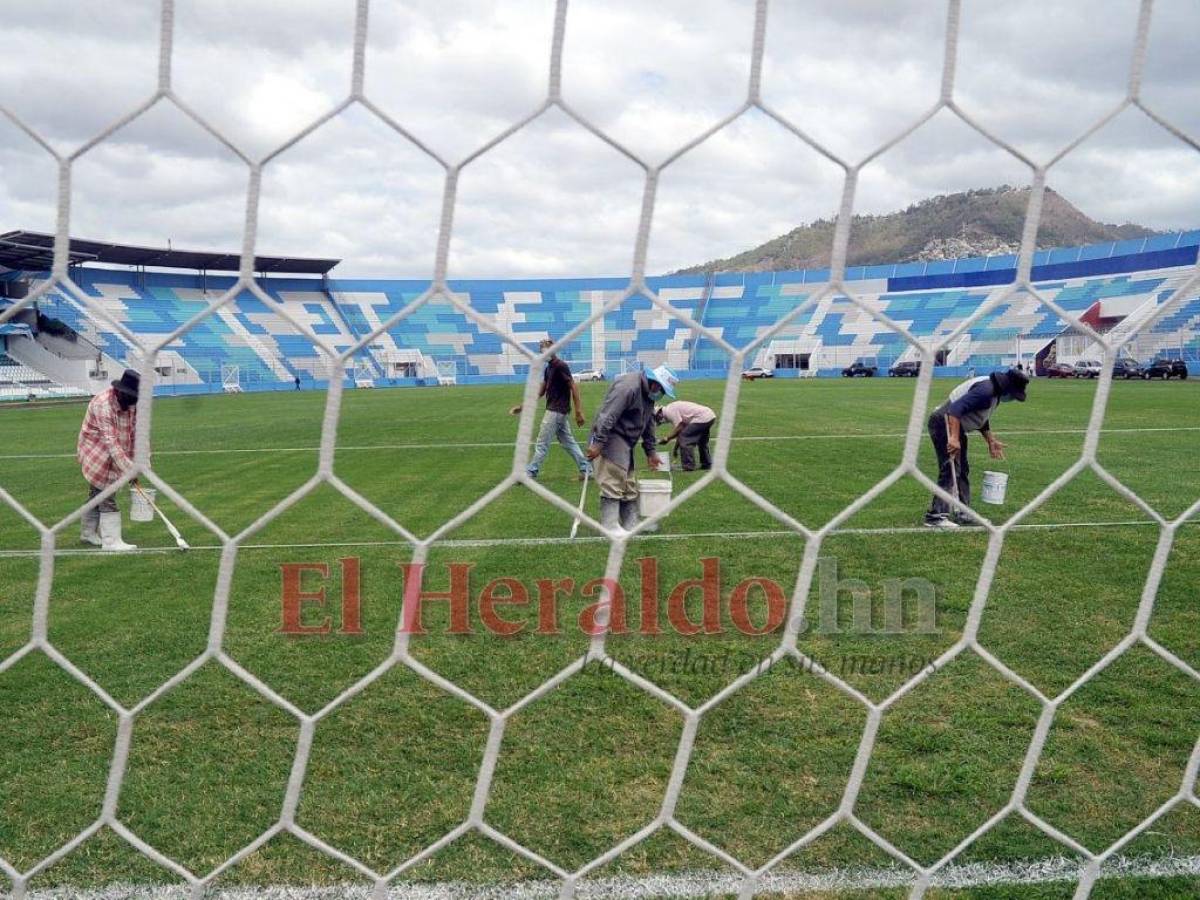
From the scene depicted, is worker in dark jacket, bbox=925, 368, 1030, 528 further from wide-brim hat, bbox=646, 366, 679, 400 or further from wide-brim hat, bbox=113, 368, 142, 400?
wide-brim hat, bbox=113, 368, 142, 400

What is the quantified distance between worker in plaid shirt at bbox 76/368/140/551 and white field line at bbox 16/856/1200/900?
3413mm

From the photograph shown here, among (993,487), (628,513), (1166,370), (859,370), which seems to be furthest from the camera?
(859,370)

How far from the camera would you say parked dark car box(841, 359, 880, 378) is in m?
27.4

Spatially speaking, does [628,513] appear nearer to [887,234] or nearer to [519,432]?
[887,234]

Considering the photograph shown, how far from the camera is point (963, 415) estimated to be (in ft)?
16.8

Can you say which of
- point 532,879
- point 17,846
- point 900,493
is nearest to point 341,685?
point 17,846

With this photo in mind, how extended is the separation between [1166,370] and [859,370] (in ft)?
30.6

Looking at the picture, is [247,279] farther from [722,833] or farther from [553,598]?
[553,598]

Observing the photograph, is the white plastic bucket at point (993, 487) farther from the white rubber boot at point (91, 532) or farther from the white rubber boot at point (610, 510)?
the white rubber boot at point (91, 532)

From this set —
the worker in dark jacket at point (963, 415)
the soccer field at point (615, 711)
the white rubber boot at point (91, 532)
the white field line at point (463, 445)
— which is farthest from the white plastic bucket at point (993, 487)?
the white rubber boot at point (91, 532)

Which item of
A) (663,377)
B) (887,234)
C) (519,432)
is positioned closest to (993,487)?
(663,377)

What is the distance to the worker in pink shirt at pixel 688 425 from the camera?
7.62 m

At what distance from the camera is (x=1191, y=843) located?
189cm

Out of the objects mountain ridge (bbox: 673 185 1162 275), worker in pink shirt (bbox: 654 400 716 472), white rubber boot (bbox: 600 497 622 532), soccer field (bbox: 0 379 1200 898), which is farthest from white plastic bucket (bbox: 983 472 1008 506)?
worker in pink shirt (bbox: 654 400 716 472)
